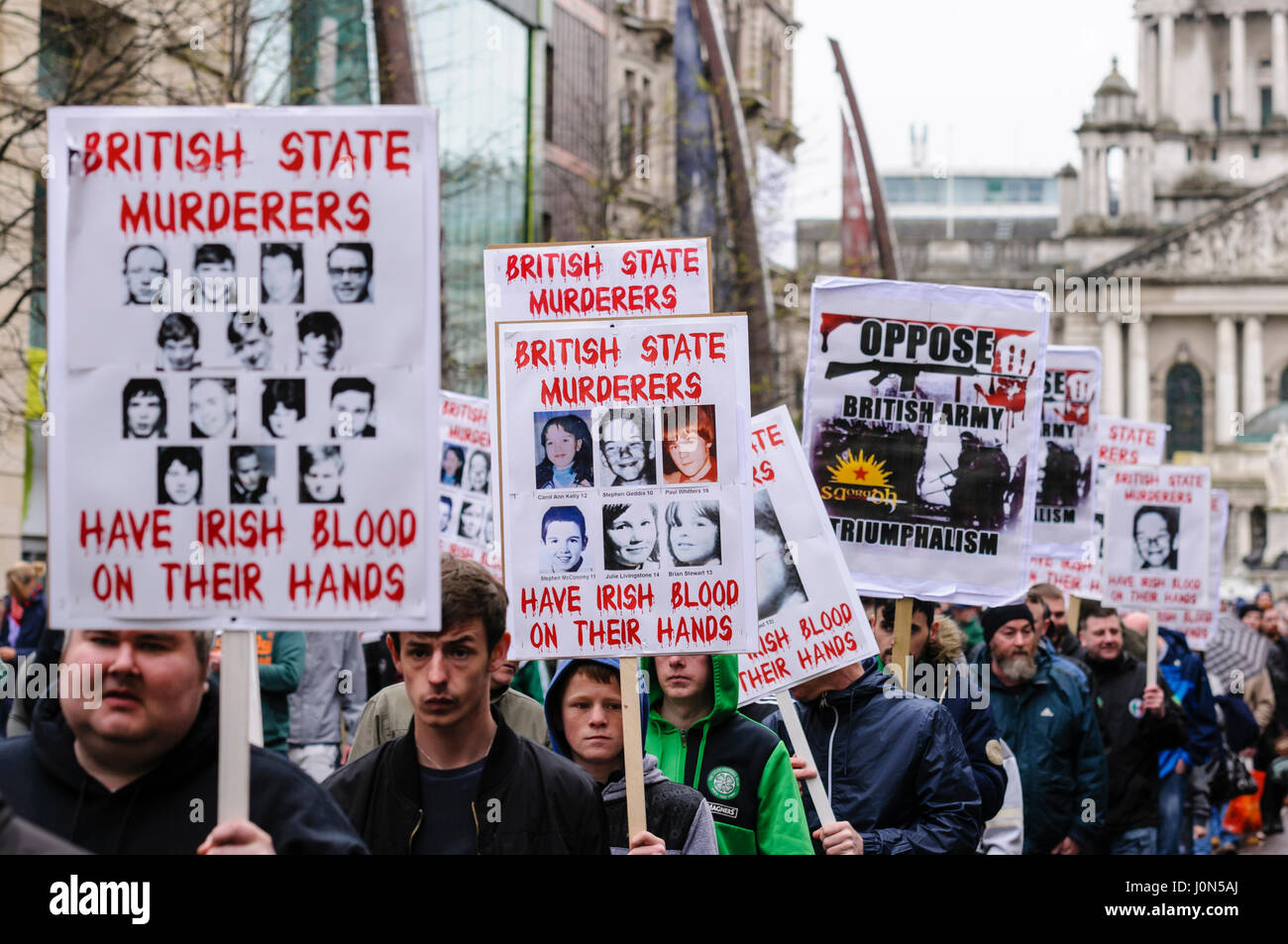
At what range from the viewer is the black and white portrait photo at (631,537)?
18.1 ft

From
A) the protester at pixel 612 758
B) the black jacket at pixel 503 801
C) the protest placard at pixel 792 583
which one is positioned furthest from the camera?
the protest placard at pixel 792 583

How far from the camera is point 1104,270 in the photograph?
8219 centimetres

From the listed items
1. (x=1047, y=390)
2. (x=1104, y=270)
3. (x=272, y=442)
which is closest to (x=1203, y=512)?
(x=1047, y=390)

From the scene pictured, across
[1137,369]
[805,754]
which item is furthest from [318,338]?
[1137,369]

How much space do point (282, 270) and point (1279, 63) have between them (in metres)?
94.7

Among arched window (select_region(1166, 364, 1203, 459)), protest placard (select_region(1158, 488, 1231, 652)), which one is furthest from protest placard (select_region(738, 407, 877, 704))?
arched window (select_region(1166, 364, 1203, 459))

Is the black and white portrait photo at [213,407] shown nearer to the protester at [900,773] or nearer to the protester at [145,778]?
the protester at [145,778]

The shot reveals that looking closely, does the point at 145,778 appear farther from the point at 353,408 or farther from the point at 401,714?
the point at 401,714

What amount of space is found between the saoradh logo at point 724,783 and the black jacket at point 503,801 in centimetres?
80

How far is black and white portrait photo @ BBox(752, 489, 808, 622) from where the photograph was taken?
20.5ft

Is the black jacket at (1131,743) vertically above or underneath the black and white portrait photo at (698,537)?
underneath

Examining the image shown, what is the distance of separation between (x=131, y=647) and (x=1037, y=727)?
5488mm

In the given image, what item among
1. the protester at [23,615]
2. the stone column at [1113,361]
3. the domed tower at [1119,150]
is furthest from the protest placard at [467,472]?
the domed tower at [1119,150]
